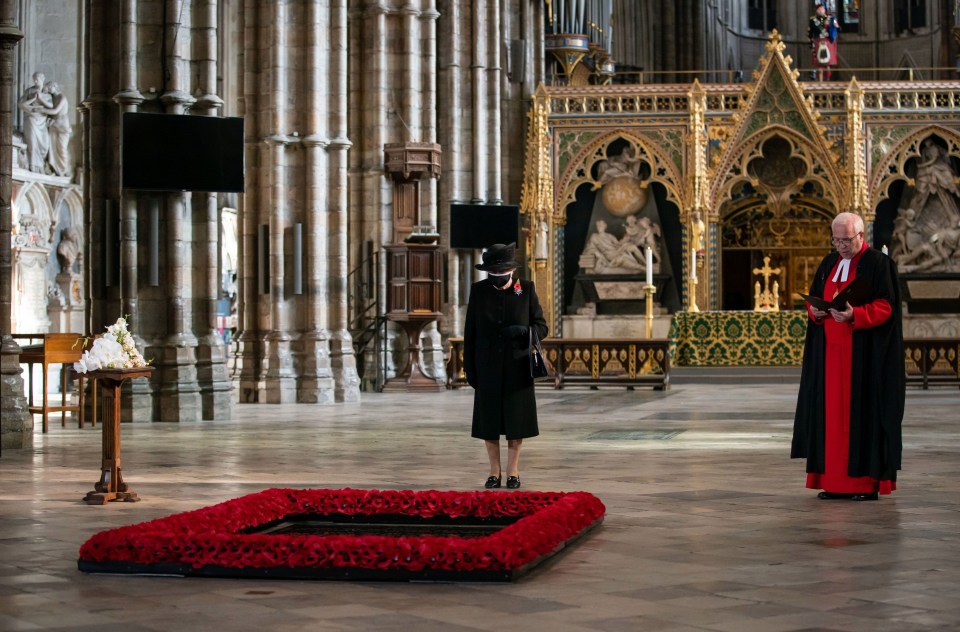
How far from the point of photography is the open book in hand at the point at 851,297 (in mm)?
9156

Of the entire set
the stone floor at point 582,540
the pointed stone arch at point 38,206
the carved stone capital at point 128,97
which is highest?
the carved stone capital at point 128,97

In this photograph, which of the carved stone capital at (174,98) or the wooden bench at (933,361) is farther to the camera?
the wooden bench at (933,361)

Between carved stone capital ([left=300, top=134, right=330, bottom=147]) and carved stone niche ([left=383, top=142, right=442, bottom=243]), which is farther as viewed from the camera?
carved stone niche ([left=383, top=142, right=442, bottom=243])

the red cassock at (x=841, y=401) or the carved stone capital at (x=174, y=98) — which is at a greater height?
the carved stone capital at (x=174, y=98)

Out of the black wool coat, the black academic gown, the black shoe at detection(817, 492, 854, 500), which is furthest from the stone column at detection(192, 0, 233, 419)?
the black shoe at detection(817, 492, 854, 500)

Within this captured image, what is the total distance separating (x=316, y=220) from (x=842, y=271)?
13.1 metres

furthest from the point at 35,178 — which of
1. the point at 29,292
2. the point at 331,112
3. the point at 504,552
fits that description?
the point at 504,552

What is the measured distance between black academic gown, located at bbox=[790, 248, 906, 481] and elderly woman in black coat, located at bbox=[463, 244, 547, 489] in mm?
1726

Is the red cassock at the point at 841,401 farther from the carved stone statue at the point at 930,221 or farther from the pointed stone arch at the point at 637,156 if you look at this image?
the carved stone statue at the point at 930,221

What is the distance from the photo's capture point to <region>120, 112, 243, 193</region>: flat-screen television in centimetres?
1680

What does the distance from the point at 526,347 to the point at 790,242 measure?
24881 mm

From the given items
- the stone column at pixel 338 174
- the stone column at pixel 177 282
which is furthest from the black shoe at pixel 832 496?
the stone column at pixel 338 174

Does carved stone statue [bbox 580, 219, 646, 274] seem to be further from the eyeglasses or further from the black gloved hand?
the eyeglasses

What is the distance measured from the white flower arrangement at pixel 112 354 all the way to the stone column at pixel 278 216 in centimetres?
1187
